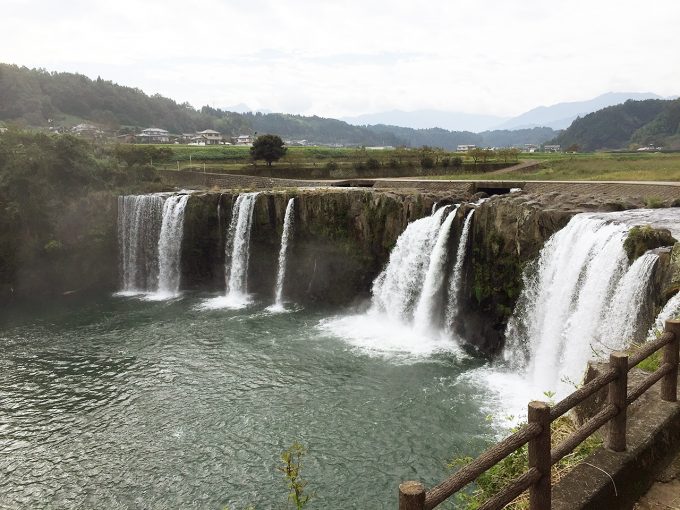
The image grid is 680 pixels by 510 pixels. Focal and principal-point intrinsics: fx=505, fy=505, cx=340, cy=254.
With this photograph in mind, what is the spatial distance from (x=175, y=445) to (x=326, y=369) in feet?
21.5

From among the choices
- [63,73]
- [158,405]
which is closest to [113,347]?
[158,405]

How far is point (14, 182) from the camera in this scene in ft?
112

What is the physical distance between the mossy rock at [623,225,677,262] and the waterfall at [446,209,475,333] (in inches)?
330

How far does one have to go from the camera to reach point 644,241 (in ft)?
46.9

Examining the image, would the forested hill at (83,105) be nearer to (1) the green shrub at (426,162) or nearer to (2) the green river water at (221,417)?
(1) the green shrub at (426,162)

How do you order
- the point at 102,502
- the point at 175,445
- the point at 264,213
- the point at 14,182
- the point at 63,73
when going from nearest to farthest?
the point at 102,502 → the point at 175,445 → the point at 264,213 → the point at 14,182 → the point at 63,73

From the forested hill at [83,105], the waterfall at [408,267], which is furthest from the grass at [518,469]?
the forested hill at [83,105]

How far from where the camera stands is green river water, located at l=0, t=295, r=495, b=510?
513 inches

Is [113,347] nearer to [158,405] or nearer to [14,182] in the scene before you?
[158,405]

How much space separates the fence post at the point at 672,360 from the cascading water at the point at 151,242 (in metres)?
30.7

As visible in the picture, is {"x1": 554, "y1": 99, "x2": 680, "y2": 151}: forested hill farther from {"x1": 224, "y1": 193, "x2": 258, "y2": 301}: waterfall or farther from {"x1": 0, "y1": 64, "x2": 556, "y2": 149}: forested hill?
{"x1": 224, "y1": 193, "x2": 258, "y2": 301}: waterfall

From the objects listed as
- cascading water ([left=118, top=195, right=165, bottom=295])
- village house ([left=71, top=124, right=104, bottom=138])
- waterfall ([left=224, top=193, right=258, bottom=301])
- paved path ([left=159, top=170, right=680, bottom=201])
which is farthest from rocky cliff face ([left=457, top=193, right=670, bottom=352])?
village house ([left=71, top=124, right=104, bottom=138])

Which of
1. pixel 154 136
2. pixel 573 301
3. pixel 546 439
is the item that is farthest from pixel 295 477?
pixel 154 136

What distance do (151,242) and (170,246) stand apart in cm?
171
